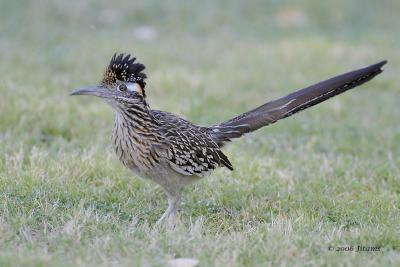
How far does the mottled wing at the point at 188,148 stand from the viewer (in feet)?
19.8

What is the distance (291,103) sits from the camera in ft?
22.0

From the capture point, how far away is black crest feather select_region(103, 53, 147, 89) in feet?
19.2

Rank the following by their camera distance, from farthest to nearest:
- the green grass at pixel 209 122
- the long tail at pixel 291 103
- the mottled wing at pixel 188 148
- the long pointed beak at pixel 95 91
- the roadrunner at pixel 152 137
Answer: the long tail at pixel 291 103, the mottled wing at pixel 188 148, the roadrunner at pixel 152 137, the long pointed beak at pixel 95 91, the green grass at pixel 209 122

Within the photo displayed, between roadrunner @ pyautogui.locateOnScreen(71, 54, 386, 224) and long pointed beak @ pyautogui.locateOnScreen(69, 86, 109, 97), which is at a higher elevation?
long pointed beak @ pyautogui.locateOnScreen(69, 86, 109, 97)

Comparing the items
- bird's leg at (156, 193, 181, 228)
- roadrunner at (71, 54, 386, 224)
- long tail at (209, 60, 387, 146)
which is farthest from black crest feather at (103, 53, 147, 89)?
long tail at (209, 60, 387, 146)

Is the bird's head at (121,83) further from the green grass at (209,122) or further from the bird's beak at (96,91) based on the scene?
the green grass at (209,122)

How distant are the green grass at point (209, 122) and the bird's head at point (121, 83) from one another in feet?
3.01

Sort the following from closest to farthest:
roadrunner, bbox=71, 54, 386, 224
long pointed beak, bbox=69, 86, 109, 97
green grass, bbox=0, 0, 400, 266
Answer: green grass, bbox=0, 0, 400, 266 → long pointed beak, bbox=69, 86, 109, 97 → roadrunner, bbox=71, 54, 386, 224

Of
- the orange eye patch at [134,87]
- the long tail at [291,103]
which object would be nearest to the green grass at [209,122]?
the long tail at [291,103]

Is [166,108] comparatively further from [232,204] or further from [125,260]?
[125,260]

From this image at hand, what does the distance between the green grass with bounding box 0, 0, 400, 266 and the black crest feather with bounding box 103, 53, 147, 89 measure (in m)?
1.08

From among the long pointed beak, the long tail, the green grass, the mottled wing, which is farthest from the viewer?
the long tail

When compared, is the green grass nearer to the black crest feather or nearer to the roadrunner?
the roadrunner

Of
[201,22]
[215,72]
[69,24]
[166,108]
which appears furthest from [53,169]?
[201,22]
